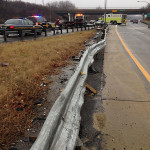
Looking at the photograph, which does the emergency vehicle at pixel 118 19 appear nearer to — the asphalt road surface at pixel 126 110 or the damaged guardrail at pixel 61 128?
the asphalt road surface at pixel 126 110

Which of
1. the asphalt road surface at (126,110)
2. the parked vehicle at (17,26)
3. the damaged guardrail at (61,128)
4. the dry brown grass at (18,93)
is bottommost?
the asphalt road surface at (126,110)

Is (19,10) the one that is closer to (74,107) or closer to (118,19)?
(118,19)

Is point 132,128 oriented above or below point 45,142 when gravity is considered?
below

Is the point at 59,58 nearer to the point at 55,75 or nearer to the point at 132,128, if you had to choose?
the point at 55,75

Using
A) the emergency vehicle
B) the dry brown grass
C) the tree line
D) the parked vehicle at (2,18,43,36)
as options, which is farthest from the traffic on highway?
the tree line

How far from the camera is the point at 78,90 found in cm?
326

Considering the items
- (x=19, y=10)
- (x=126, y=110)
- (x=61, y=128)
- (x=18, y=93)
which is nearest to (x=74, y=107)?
(x=61, y=128)

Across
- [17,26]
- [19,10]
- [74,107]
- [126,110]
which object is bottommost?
[126,110]

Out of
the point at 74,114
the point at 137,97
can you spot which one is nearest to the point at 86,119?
the point at 74,114

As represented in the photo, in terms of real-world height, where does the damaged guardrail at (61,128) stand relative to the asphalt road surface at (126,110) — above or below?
above

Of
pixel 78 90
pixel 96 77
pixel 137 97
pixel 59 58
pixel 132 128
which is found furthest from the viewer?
pixel 59 58

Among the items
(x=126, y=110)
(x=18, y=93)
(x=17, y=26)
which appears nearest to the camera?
(x=126, y=110)

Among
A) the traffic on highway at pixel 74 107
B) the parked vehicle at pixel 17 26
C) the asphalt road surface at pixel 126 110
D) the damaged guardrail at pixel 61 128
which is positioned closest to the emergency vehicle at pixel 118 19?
the parked vehicle at pixel 17 26

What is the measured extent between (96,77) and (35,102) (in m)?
2.36
